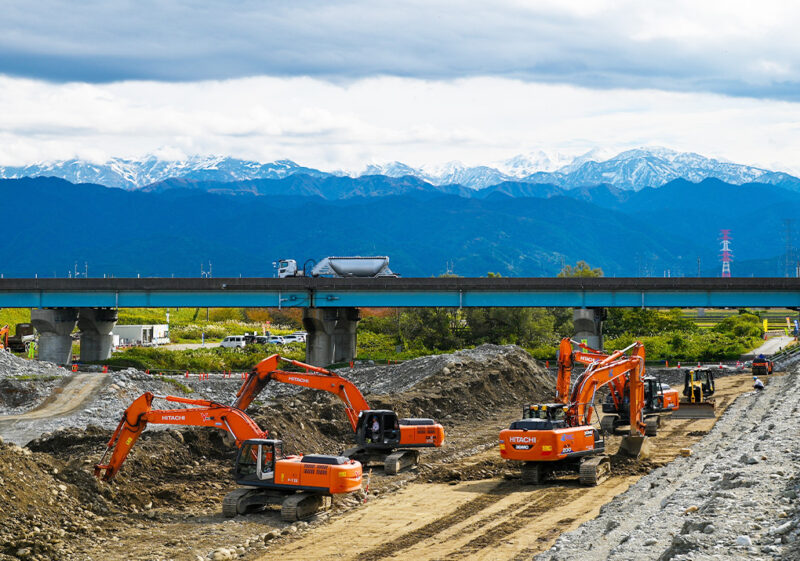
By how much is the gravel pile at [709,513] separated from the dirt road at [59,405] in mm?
26824

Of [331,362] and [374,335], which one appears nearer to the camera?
[331,362]

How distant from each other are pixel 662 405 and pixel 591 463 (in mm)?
17744

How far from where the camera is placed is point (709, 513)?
1917 centimetres

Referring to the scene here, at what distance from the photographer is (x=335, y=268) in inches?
3932

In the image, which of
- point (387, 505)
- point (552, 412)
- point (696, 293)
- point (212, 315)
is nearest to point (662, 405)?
point (552, 412)

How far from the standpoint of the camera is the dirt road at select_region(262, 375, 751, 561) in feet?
74.4

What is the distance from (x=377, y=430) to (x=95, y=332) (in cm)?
5782

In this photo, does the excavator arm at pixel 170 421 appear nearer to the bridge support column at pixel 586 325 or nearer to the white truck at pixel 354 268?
the bridge support column at pixel 586 325

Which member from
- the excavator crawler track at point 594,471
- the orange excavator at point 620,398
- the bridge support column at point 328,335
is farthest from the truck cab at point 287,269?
the excavator crawler track at point 594,471

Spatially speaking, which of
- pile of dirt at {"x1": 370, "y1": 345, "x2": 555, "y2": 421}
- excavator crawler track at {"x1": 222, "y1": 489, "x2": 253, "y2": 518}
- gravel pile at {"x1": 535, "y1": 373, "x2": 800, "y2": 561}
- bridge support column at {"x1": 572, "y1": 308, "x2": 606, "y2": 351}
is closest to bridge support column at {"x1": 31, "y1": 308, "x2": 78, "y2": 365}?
pile of dirt at {"x1": 370, "y1": 345, "x2": 555, "y2": 421}

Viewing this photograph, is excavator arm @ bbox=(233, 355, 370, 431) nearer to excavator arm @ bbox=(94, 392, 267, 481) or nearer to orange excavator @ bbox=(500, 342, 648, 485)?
excavator arm @ bbox=(94, 392, 267, 481)

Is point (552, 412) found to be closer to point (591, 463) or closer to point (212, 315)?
point (591, 463)

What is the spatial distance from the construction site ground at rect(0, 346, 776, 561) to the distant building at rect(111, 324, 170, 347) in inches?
2646

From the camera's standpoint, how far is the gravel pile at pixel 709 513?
55.2ft
